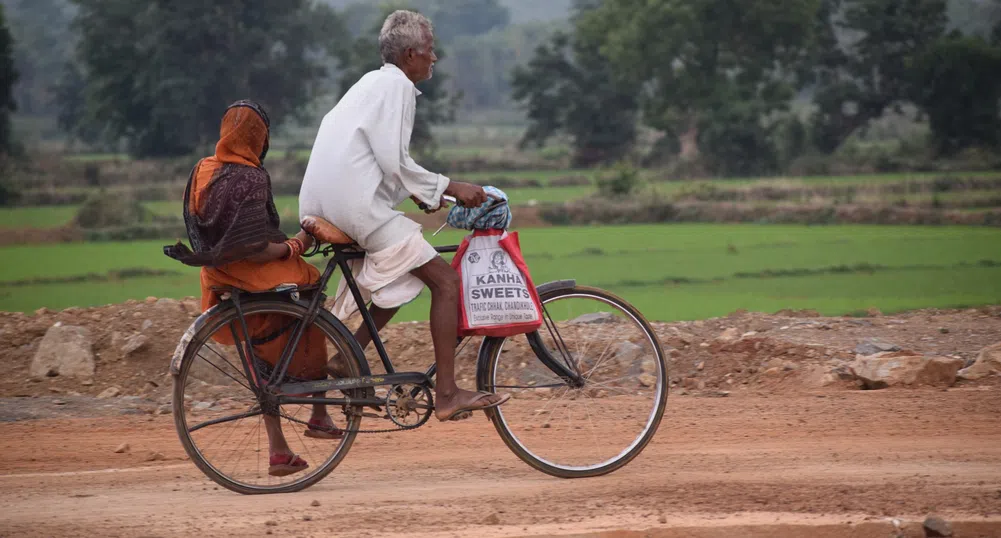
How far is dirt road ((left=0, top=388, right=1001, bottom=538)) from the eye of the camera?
4125mm

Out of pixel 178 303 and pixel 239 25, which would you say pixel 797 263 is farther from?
pixel 239 25

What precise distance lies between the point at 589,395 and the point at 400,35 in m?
1.72

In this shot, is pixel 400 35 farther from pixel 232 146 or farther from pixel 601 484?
pixel 601 484

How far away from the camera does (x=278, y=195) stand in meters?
35.3

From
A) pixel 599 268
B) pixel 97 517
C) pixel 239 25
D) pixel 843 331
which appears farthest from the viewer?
pixel 239 25

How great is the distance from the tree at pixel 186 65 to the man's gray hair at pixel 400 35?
134 feet

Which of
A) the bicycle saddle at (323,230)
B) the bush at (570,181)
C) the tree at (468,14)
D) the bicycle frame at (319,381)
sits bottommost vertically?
the bush at (570,181)

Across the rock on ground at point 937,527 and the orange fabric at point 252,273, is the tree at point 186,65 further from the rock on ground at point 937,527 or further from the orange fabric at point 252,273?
the rock on ground at point 937,527

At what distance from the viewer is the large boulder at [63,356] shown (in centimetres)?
775

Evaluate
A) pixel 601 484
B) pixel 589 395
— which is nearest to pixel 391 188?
pixel 589 395

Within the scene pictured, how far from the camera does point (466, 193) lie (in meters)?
4.54

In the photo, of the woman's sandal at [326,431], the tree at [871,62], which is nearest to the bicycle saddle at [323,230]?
the woman's sandal at [326,431]

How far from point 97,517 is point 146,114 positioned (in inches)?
1783


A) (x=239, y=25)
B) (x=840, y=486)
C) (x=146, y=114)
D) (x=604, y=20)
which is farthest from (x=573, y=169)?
(x=840, y=486)
